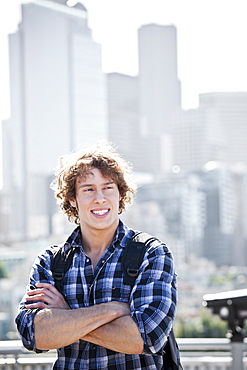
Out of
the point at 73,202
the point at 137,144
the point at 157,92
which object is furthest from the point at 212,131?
the point at 73,202

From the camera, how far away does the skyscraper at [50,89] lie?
46312 millimetres

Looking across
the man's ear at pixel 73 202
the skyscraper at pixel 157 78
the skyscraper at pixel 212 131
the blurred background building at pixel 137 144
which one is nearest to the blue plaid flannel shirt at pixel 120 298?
the man's ear at pixel 73 202

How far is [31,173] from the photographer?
58.3 m

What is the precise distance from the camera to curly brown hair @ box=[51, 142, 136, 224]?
1401 mm

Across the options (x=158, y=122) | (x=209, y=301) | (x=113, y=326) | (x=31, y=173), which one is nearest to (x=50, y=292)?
(x=113, y=326)

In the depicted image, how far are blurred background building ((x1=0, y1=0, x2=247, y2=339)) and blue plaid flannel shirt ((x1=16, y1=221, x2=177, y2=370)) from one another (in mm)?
45371

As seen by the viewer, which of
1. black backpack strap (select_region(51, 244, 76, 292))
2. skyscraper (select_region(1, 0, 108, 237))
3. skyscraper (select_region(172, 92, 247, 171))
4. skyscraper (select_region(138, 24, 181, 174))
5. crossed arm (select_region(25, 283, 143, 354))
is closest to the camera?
crossed arm (select_region(25, 283, 143, 354))

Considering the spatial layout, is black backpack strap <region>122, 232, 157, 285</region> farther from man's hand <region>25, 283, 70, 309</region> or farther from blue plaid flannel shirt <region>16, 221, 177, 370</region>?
man's hand <region>25, 283, 70, 309</region>

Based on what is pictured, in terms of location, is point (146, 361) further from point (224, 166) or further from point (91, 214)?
point (224, 166)

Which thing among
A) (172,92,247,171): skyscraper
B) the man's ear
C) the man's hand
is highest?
(172,92,247,171): skyscraper

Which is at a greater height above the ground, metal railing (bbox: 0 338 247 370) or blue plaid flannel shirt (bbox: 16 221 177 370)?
blue plaid flannel shirt (bbox: 16 221 177 370)

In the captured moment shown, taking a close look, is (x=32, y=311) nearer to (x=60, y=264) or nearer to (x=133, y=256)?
(x=60, y=264)

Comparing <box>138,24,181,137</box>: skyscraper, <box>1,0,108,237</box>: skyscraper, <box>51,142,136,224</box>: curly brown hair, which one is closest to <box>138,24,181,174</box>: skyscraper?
<box>138,24,181,137</box>: skyscraper

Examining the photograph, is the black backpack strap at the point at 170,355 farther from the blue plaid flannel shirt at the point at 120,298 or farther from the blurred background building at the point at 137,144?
the blurred background building at the point at 137,144
